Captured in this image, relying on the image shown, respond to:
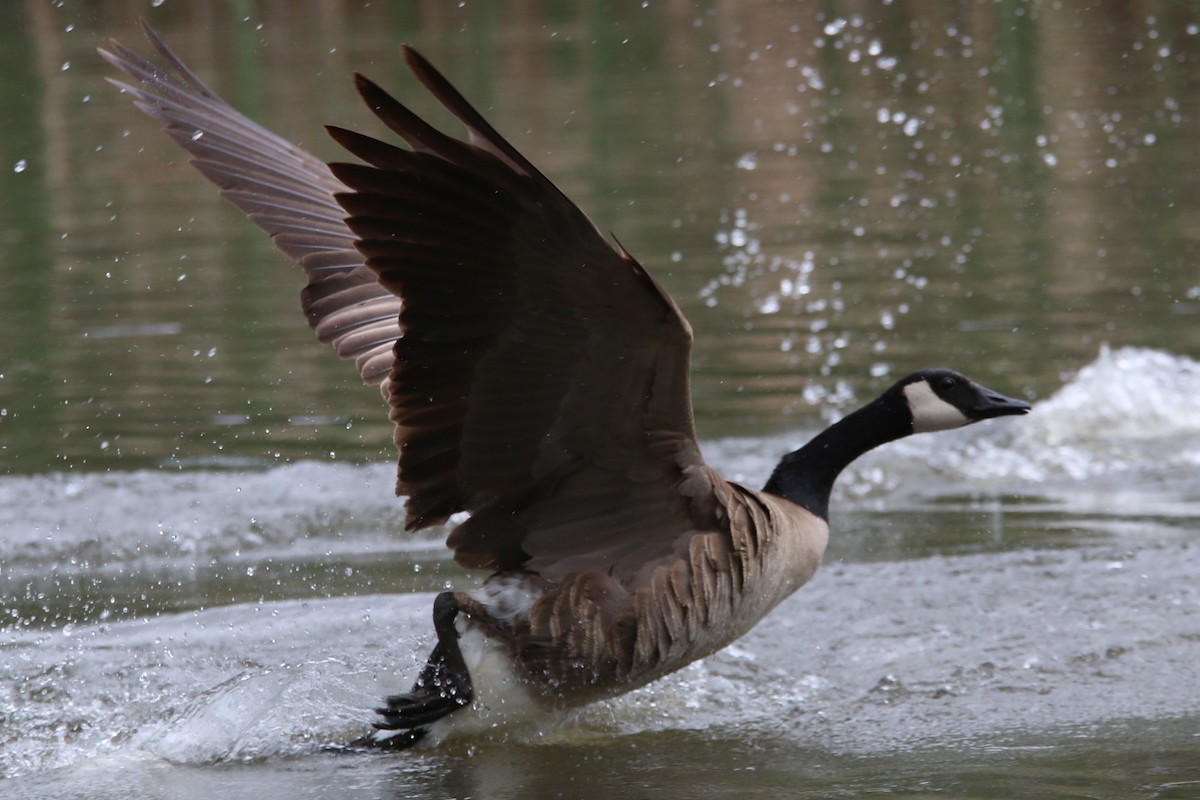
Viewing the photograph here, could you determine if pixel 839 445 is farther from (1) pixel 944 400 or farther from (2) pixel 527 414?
(2) pixel 527 414

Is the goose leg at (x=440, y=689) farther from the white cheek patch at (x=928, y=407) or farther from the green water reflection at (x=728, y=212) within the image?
the green water reflection at (x=728, y=212)

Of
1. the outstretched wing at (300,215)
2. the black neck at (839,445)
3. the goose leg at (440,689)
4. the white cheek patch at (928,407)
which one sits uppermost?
the outstretched wing at (300,215)

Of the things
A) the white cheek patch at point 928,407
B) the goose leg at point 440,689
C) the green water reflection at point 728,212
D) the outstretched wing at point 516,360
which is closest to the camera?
the outstretched wing at point 516,360

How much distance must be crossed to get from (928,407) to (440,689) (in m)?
1.66

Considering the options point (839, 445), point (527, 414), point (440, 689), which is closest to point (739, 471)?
point (839, 445)

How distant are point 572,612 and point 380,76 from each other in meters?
19.0

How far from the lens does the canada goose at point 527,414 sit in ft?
13.0

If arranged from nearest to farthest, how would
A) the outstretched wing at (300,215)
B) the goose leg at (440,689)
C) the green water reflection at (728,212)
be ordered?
the goose leg at (440,689) → the outstretched wing at (300,215) → the green water reflection at (728,212)

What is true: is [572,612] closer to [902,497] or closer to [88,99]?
[902,497]

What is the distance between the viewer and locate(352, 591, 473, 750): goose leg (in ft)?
15.0

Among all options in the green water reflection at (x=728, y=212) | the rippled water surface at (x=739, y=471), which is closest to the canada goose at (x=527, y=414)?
the rippled water surface at (x=739, y=471)

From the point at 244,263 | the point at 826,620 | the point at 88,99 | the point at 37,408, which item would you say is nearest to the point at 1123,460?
the point at 826,620

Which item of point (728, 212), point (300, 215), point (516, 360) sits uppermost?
point (728, 212)

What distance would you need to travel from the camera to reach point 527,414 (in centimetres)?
438
